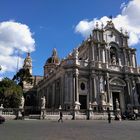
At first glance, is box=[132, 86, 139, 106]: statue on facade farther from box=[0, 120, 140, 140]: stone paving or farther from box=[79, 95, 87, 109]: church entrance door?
box=[0, 120, 140, 140]: stone paving

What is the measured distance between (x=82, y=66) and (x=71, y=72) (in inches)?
122

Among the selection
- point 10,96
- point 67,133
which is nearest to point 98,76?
point 10,96

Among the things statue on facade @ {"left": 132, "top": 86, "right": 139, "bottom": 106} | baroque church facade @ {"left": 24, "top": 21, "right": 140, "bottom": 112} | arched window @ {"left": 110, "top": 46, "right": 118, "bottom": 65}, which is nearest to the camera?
baroque church facade @ {"left": 24, "top": 21, "right": 140, "bottom": 112}

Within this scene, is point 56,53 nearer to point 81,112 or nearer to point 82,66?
point 82,66

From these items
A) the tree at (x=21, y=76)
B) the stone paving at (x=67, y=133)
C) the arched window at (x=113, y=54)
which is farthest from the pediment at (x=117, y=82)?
the stone paving at (x=67, y=133)

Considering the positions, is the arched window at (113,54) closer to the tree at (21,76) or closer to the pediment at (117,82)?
the pediment at (117,82)

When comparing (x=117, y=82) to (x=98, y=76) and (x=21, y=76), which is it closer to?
(x=98, y=76)

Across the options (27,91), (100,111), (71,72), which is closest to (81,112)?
(100,111)

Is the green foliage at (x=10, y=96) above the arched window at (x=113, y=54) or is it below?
below

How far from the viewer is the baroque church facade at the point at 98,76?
126 ft

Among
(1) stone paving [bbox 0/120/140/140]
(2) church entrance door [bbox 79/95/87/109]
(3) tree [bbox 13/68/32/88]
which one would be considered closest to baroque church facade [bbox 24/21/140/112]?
(2) church entrance door [bbox 79/95/87/109]

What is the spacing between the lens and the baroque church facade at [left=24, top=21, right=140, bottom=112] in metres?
38.3

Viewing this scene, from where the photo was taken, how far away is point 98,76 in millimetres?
41094

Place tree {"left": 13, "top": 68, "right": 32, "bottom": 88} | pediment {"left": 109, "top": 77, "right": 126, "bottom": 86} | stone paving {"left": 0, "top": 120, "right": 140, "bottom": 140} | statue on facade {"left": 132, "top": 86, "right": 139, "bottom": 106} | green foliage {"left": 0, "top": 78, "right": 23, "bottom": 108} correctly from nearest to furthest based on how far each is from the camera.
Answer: stone paving {"left": 0, "top": 120, "right": 140, "bottom": 140} → green foliage {"left": 0, "top": 78, "right": 23, "bottom": 108} → pediment {"left": 109, "top": 77, "right": 126, "bottom": 86} → statue on facade {"left": 132, "top": 86, "right": 139, "bottom": 106} → tree {"left": 13, "top": 68, "right": 32, "bottom": 88}
